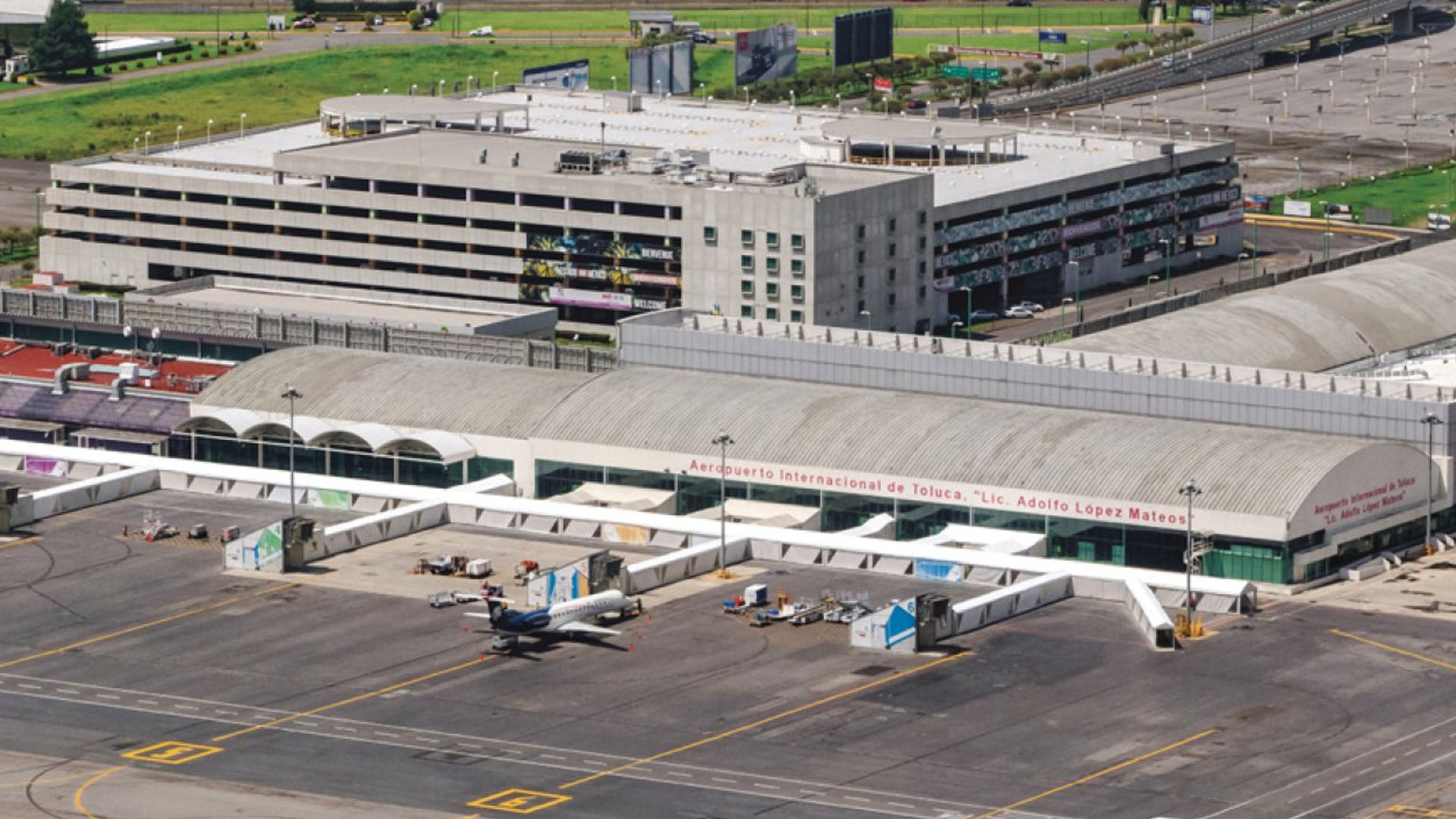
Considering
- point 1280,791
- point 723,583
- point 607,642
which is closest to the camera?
point 1280,791

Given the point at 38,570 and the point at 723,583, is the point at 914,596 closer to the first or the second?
the point at 723,583

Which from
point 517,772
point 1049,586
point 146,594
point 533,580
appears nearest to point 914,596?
point 1049,586

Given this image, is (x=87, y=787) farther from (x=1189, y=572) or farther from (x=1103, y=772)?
(x=1189, y=572)

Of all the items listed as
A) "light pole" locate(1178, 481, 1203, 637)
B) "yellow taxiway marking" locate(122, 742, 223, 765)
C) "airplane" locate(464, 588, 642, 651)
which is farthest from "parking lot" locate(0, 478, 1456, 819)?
"light pole" locate(1178, 481, 1203, 637)

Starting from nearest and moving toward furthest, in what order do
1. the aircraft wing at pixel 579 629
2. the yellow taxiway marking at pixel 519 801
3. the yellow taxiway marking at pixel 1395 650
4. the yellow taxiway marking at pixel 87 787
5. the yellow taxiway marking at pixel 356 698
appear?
the yellow taxiway marking at pixel 87 787 → the yellow taxiway marking at pixel 519 801 → the yellow taxiway marking at pixel 356 698 → the yellow taxiway marking at pixel 1395 650 → the aircraft wing at pixel 579 629

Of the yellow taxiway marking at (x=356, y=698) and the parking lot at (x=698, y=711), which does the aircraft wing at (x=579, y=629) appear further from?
the yellow taxiway marking at (x=356, y=698)

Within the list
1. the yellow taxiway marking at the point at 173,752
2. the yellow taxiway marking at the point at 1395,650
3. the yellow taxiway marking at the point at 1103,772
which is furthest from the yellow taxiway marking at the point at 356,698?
the yellow taxiway marking at the point at 1395,650

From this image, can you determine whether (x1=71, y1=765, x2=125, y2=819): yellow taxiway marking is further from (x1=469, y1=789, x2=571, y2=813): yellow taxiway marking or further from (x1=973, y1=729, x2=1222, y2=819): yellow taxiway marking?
(x1=973, y1=729, x2=1222, y2=819): yellow taxiway marking
